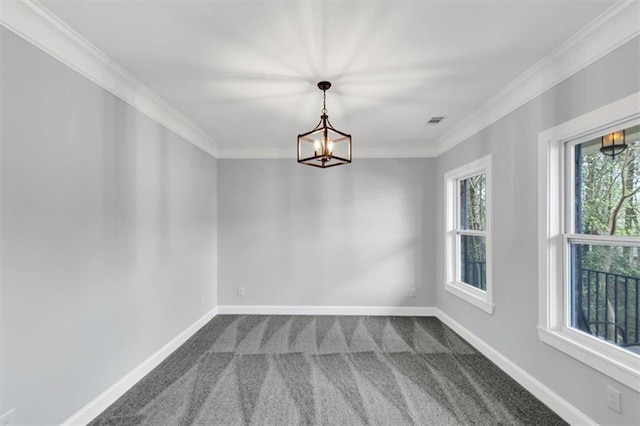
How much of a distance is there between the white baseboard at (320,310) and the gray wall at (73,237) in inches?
58.8

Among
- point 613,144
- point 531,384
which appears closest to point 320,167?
point 613,144

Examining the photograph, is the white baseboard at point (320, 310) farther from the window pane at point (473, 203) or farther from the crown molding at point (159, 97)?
the crown molding at point (159, 97)

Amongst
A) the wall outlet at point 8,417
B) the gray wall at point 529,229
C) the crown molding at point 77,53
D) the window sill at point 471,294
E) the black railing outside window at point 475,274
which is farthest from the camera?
the black railing outside window at point 475,274

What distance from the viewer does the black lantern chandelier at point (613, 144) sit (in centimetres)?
193

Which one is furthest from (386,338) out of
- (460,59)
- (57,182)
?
(57,182)

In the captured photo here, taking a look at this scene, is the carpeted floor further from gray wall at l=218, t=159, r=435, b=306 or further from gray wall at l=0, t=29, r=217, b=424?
gray wall at l=218, t=159, r=435, b=306

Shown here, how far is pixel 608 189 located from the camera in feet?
6.66

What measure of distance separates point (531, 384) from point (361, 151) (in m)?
3.44

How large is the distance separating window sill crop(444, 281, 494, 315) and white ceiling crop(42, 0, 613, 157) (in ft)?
6.78

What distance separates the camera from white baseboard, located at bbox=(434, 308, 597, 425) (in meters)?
2.07

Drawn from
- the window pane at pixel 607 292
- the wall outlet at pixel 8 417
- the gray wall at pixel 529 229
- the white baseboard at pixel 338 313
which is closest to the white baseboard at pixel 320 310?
the white baseboard at pixel 338 313

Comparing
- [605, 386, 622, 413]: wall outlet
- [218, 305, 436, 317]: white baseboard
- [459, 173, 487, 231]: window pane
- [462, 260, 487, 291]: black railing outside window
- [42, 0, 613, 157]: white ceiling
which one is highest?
[42, 0, 613, 157]: white ceiling

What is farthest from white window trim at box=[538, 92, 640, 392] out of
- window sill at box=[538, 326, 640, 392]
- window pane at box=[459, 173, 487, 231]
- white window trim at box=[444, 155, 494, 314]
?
window pane at box=[459, 173, 487, 231]

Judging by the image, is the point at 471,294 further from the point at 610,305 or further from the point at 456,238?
the point at 610,305
